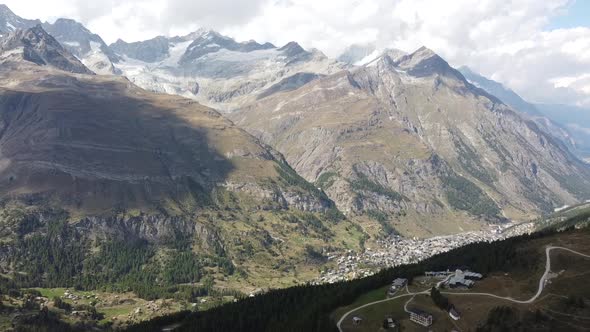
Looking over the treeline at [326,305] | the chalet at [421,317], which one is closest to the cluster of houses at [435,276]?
the chalet at [421,317]

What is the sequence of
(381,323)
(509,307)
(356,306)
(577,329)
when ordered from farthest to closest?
1. (356,306)
2. (381,323)
3. (509,307)
4. (577,329)

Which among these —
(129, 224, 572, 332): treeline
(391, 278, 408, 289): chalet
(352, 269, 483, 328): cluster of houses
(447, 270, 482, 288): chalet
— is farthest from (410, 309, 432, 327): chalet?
(391, 278, 408, 289): chalet

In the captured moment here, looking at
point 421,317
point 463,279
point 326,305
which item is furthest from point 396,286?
point 421,317

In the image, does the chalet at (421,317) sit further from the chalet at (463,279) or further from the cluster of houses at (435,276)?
the chalet at (463,279)

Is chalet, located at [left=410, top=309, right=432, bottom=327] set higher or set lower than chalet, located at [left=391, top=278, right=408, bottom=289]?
lower

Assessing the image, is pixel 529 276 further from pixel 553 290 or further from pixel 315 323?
pixel 315 323

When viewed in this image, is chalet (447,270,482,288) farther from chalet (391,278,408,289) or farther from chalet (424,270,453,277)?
chalet (391,278,408,289)

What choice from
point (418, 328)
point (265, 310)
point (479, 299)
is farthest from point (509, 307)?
point (265, 310)

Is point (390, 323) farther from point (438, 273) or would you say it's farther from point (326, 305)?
point (438, 273)
